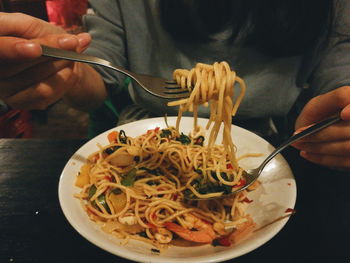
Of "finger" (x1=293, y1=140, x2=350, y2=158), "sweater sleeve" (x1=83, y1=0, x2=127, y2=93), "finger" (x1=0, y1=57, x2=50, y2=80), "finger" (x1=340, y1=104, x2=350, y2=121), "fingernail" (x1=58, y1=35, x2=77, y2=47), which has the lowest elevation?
"finger" (x1=293, y1=140, x2=350, y2=158)

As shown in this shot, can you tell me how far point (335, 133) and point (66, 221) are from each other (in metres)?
1.33

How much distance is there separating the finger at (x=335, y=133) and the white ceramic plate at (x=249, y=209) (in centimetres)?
22

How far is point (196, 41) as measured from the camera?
80.7 inches

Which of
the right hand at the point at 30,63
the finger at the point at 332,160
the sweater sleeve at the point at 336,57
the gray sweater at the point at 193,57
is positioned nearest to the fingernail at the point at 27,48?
the right hand at the point at 30,63

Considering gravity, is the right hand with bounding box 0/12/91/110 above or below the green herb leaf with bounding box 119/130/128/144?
above

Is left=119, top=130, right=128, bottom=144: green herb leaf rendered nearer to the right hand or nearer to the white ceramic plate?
the white ceramic plate

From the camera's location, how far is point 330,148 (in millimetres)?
1420

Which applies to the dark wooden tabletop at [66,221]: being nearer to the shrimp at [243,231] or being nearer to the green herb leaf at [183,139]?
the shrimp at [243,231]

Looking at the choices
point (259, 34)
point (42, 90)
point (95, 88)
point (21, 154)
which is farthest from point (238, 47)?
point (21, 154)

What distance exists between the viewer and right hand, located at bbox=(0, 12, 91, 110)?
3.51 feet

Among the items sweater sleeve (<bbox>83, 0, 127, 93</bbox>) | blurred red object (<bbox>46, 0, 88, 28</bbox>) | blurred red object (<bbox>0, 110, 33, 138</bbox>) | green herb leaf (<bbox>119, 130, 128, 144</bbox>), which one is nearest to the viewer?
green herb leaf (<bbox>119, 130, 128, 144</bbox>)

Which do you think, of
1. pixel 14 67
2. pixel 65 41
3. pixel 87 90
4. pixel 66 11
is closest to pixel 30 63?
pixel 14 67

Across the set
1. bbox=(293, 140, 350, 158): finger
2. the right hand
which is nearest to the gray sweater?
bbox=(293, 140, 350, 158): finger

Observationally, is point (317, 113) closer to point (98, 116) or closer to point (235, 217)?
point (235, 217)
